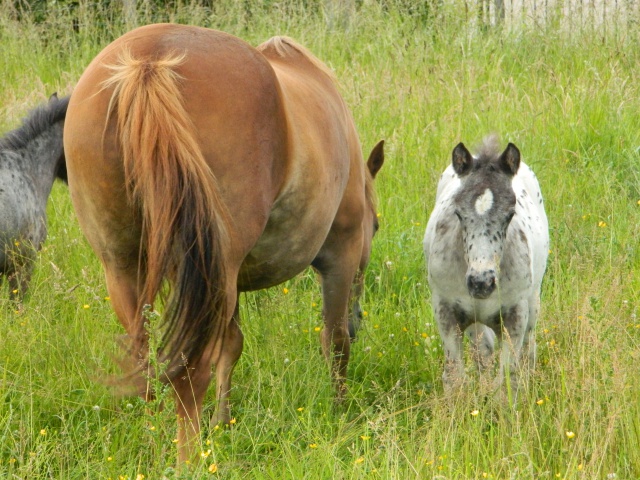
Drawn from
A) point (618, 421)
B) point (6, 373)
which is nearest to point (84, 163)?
point (6, 373)

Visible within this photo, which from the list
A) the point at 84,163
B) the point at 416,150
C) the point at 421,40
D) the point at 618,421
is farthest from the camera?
the point at 421,40

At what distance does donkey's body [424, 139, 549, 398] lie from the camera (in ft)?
11.5

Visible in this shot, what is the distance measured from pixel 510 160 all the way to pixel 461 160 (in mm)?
211

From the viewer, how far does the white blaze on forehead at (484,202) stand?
11.5ft

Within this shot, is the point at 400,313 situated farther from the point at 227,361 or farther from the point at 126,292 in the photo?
the point at 126,292

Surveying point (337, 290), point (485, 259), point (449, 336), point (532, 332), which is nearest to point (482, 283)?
point (485, 259)

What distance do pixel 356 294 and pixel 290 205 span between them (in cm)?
164

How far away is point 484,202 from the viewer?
11.6 feet

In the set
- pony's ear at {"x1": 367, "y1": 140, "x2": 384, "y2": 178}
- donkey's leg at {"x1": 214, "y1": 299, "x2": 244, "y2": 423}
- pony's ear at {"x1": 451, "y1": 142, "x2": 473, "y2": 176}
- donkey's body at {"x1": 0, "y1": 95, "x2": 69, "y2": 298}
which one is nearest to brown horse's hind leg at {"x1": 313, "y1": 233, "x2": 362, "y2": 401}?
donkey's leg at {"x1": 214, "y1": 299, "x2": 244, "y2": 423}

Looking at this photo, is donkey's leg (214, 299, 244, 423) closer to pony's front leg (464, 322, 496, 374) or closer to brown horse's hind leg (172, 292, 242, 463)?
brown horse's hind leg (172, 292, 242, 463)

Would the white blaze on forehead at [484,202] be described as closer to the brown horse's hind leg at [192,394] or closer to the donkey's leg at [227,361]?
the brown horse's hind leg at [192,394]

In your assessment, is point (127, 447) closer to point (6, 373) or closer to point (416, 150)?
point (6, 373)

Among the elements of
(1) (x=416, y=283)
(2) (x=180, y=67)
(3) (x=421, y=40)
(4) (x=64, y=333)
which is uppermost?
(2) (x=180, y=67)

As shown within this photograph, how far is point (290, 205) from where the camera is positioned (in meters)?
3.22
